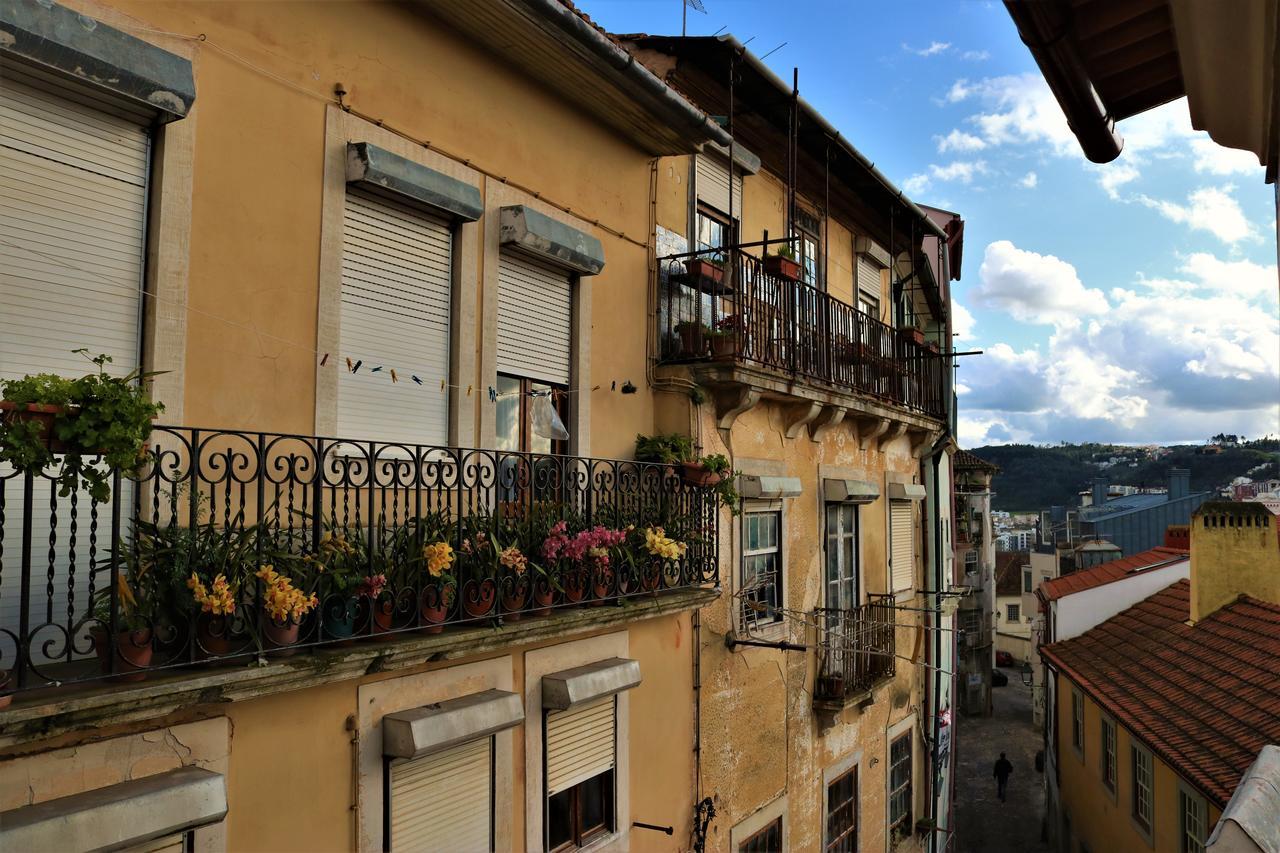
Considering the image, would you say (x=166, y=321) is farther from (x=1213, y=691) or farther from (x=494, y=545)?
(x=1213, y=691)

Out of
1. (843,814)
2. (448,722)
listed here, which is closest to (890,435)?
(843,814)

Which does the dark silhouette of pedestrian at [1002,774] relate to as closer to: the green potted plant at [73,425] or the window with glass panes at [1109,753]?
the window with glass panes at [1109,753]

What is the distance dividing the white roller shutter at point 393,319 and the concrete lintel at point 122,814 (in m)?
2.40

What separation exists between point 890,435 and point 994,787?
20.4 metres

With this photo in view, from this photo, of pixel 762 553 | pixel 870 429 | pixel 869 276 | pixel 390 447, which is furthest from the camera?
pixel 869 276

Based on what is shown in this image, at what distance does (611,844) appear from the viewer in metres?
7.84

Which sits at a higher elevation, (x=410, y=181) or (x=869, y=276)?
(x=869, y=276)

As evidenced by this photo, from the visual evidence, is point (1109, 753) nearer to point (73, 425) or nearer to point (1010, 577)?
point (73, 425)

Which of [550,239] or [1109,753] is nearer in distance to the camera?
[550,239]

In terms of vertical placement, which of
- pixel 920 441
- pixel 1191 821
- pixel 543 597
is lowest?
pixel 1191 821

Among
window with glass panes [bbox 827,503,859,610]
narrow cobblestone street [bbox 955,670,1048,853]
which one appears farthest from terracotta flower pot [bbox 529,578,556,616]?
narrow cobblestone street [bbox 955,670,1048,853]

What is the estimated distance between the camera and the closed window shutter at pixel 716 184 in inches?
407

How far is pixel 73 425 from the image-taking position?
3.81 m

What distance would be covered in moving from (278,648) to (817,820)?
8713 millimetres
